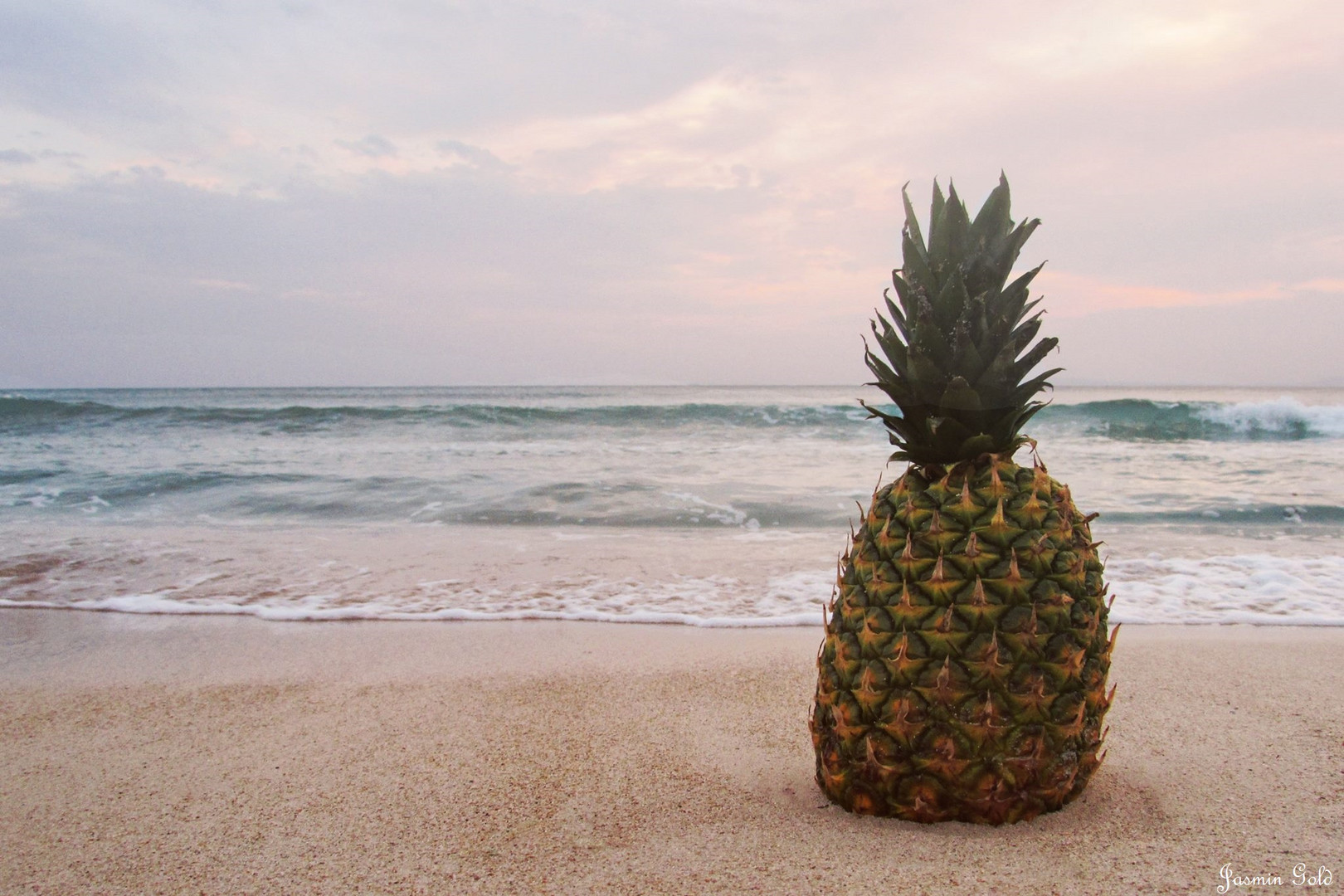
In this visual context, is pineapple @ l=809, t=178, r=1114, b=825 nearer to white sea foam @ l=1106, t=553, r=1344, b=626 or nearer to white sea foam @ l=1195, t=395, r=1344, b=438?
white sea foam @ l=1106, t=553, r=1344, b=626

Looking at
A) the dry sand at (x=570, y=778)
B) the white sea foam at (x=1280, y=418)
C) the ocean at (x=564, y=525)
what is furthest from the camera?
the white sea foam at (x=1280, y=418)

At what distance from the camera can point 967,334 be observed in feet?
6.44

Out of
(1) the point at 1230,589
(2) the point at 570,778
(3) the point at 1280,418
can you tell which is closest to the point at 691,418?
(3) the point at 1280,418

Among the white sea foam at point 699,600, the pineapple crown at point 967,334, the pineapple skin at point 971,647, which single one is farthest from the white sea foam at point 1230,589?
the pineapple crown at point 967,334

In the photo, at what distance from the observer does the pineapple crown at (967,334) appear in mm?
1993

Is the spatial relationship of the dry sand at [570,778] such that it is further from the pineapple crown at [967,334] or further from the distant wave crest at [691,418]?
the distant wave crest at [691,418]

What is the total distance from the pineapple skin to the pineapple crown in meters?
0.11

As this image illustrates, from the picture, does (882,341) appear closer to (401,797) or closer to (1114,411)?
(401,797)

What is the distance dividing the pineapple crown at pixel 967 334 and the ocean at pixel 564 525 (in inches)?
136

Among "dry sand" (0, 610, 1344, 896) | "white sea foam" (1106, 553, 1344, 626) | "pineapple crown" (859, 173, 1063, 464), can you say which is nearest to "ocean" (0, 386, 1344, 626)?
"white sea foam" (1106, 553, 1344, 626)

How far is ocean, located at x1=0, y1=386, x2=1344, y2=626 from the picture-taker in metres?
5.93

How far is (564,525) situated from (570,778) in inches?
266

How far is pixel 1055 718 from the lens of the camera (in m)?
1.97

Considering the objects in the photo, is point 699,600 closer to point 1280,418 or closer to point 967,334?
point 967,334
